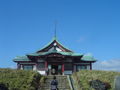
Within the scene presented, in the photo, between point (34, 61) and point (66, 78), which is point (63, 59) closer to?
point (34, 61)

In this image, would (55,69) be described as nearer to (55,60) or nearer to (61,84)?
(55,60)

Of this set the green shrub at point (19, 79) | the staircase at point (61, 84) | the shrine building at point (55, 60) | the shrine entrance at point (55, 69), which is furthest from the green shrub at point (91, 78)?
the shrine entrance at point (55, 69)

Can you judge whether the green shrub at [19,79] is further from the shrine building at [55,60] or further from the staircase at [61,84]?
the shrine building at [55,60]

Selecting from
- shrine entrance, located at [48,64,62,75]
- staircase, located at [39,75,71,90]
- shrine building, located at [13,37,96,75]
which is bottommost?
staircase, located at [39,75,71,90]

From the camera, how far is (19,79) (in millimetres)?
27094

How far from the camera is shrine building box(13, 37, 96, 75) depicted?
135 ft

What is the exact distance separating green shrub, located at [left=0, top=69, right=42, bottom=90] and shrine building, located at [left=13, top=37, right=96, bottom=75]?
11369 mm

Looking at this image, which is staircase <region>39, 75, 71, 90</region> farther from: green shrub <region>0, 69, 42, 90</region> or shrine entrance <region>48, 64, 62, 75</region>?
shrine entrance <region>48, 64, 62, 75</region>

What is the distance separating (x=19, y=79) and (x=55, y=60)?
49.3 ft

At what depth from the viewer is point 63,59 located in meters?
41.6

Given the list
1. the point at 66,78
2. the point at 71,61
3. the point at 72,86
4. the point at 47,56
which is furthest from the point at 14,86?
the point at 71,61

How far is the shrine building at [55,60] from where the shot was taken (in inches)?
1615

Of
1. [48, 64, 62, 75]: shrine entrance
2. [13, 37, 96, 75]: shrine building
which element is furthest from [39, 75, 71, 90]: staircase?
[48, 64, 62, 75]: shrine entrance

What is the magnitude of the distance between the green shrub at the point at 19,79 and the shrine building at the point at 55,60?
11369mm
